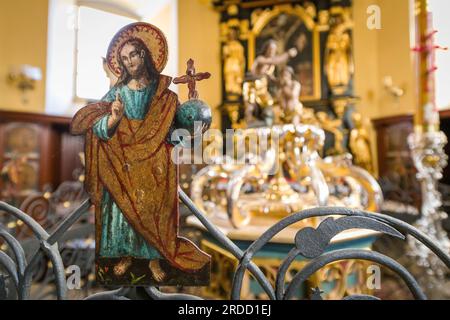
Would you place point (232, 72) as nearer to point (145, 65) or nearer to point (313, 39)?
point (145, 65)

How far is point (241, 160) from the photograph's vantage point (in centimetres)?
90

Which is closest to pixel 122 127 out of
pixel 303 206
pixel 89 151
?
pixel 89 151

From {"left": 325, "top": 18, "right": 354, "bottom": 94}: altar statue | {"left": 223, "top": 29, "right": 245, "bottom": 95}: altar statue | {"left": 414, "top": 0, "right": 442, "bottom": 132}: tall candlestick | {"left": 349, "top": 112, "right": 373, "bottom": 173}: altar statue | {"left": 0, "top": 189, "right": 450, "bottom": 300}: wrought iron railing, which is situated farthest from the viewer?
{"left": 325, "top": 18, "right": 354, "bottom": 94}: altar statue

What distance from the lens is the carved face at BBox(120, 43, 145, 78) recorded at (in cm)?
31

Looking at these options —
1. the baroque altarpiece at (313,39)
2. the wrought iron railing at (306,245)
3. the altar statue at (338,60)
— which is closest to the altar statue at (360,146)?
the baroque altarpiece at (313,39)

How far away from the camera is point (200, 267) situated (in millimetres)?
319

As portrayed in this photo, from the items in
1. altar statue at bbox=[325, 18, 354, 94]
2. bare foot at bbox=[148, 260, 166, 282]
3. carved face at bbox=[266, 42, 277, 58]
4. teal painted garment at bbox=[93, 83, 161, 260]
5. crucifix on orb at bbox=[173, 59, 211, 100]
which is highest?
altar statue at bbox=[325, 18, 354, 94]

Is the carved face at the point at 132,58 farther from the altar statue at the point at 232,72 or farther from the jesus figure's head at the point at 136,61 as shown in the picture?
the altar statue at the point at 232,72

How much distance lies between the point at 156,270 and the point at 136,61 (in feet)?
0.71

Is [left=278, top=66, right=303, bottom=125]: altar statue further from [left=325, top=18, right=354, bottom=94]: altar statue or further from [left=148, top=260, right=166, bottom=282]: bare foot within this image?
[left=325, top=18, right=354, bottom=94]: altar statue

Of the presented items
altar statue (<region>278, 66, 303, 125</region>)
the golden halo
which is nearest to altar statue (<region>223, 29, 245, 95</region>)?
altar statue (<region>278, 66, 303, 125</region>)

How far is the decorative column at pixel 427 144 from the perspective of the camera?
1115 mm

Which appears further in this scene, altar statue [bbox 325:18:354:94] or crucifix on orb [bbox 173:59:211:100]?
altar statue [bbox 325:18:354:94]

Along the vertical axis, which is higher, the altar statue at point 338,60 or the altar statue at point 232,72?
the altar statue at point 338,60
